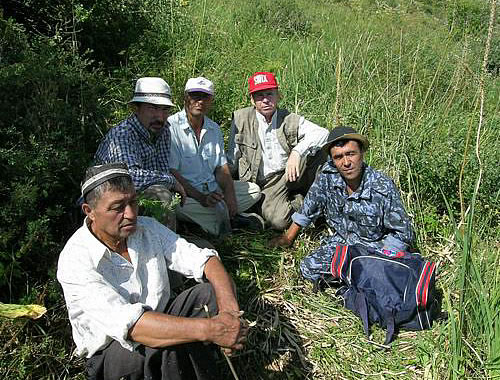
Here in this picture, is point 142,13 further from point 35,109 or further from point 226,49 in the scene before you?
point 35,109

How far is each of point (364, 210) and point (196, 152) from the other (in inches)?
55.4

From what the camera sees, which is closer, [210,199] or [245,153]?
[210,199]

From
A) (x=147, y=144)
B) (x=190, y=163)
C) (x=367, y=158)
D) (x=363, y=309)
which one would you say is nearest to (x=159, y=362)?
(x=363, y=309)

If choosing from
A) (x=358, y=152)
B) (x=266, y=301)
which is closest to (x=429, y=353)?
(x=266, y=301)

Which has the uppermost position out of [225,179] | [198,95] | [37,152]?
[198,95]

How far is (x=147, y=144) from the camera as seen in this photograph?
334 cm

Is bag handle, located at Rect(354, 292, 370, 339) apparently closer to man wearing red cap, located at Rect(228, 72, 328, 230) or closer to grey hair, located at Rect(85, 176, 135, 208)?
man wearing red cap, located at Rect(228, 72, 328, 230)

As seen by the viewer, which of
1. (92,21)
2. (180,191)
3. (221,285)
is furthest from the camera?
(92,21)

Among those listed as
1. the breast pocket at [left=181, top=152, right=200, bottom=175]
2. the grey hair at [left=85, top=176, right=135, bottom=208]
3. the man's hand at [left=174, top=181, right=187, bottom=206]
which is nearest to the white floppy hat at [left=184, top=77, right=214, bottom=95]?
the breast pocket at [left=181, top=152, right=200, bottom=175]

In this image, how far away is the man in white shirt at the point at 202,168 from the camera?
3.75 meters

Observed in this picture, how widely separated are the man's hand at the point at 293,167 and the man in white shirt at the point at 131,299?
1651 mm

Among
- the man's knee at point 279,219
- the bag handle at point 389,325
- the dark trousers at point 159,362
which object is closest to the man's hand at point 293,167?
the man's knee at point 279,219

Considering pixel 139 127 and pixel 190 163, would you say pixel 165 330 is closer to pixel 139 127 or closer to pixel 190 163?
pixel 139 127

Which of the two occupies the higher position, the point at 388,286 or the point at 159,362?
the point at 159,362
